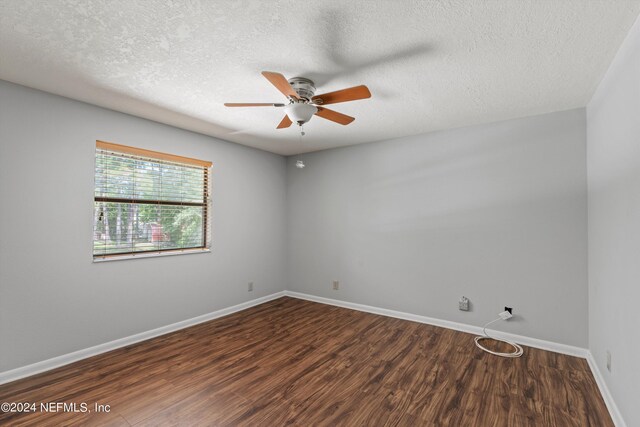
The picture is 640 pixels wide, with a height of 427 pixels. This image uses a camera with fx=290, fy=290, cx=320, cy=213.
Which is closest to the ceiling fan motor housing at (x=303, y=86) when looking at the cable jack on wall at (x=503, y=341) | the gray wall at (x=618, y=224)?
the gray wall at (x=618, y=224)

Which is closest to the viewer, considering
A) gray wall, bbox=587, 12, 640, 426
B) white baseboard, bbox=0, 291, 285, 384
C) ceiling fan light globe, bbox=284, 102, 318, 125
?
gray wall, bbox=587, 12, 640, 426

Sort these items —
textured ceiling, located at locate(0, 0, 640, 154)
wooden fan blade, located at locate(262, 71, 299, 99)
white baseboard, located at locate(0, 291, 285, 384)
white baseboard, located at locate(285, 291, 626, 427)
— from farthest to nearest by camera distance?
white baseboard, located at locate(0, 291, 285, 384), white baseboard, located at locate(285, 291, 626, 427), wooden fan blade, located at locate(262, 71, 299, 99), textured ceiling, located at locate(0, 0, 640, 154)

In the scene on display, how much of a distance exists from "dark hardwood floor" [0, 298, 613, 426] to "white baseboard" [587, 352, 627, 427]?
0.05 meters

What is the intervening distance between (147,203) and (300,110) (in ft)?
7.05

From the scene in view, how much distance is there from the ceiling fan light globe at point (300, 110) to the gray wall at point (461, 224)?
200 centimetres

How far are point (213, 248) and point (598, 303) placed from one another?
4013 mm

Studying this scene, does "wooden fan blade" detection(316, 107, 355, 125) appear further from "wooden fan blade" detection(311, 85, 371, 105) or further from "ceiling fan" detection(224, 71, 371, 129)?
"wooden fan blade" detection(311, 85, 371, 105)

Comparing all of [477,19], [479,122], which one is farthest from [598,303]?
[477,19]

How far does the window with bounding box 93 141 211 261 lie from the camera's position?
2.91m

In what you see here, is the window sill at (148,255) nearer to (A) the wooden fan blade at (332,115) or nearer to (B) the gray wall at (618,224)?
(A) the wooden fan blade at (332,115)

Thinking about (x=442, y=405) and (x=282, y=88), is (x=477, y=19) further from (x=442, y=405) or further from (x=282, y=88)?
(x=442, y=405)

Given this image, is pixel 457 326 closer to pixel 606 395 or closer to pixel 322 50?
pixel 606 395

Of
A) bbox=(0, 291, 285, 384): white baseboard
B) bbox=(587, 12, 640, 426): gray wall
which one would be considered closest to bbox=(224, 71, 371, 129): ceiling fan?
bbox=(587, 12, 640, 426): gray wall

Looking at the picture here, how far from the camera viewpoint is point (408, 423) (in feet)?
6.14
